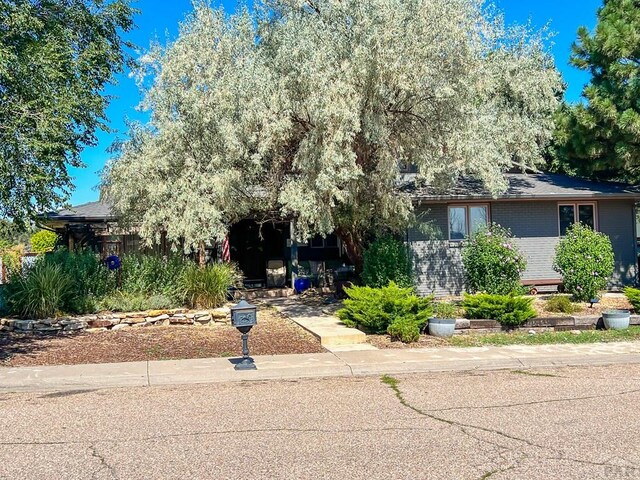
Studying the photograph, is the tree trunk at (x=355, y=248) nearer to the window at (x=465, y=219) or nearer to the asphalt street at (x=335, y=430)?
the window at (x=465, y=219)

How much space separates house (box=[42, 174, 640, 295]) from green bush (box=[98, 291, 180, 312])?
3.04m

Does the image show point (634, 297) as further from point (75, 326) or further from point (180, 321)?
point (75, 326)

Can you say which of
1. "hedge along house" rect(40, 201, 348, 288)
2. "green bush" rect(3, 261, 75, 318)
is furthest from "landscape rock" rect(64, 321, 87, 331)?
"hedge along house" rect(40, 201, 348, 288)

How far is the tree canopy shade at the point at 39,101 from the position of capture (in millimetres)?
9703

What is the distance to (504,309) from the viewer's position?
12.4 metres

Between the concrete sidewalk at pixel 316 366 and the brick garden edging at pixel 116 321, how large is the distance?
3340mm

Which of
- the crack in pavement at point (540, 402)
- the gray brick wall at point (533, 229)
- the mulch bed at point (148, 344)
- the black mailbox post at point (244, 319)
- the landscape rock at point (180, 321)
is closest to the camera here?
the crack in pavement at point (540, 402)

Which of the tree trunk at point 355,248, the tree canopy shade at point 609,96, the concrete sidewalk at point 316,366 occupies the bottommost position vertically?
the concrete sidewalk at point 316,366

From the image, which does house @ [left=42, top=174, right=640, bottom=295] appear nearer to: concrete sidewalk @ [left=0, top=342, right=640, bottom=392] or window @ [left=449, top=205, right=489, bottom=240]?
window @ [left=449, top=205, right=489, bottom=240]

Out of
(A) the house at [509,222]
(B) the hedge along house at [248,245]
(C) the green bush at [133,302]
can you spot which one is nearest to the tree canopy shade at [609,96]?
(A) the house at [509,222]

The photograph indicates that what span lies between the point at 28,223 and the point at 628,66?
15.7 metres

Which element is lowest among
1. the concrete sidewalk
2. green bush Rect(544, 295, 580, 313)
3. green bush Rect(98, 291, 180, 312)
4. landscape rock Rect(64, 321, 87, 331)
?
the concrete sidewalk

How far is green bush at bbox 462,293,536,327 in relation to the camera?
40.4 feet

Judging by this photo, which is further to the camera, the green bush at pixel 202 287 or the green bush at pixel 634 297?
the green bush at pixel 202 287
